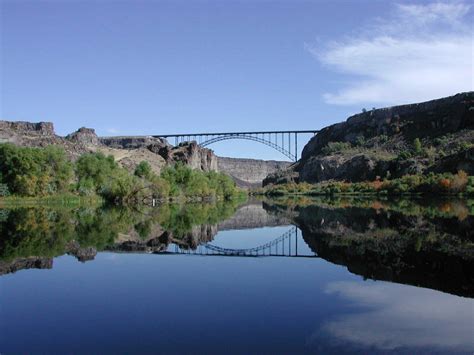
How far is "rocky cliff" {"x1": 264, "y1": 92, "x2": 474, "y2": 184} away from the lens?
322 ft

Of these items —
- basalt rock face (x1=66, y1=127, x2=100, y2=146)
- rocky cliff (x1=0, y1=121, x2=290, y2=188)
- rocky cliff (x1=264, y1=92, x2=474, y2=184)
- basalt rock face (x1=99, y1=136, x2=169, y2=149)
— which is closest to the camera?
rocky cliff (x1=264, y1=92, x2=474, y2=184)

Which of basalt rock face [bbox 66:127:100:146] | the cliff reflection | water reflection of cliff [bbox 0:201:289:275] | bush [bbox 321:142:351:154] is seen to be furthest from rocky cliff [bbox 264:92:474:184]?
water reflection of cliff [bbox 0:201:289:275]

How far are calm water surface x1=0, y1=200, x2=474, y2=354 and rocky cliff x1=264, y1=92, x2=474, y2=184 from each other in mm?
72349

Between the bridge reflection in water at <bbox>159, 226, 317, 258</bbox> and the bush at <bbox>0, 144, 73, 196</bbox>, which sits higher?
the bush at <bbox>0, 144, 73, 196</bbox>

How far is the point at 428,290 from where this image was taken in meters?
10.6

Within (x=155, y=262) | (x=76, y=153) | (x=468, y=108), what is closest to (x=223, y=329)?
(x=155, y=262)

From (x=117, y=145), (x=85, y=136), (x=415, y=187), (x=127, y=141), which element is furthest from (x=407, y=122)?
(x=117, y=145)

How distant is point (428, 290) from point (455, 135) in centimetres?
10963

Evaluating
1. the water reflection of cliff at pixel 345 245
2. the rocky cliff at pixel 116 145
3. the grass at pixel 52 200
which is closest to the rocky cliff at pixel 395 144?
the rocky cliff at pixel 116 145

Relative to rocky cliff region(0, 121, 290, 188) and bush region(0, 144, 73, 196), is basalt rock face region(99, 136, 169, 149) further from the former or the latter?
bush region(0, 144, 73, 196)

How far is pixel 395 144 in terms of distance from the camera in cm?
12788

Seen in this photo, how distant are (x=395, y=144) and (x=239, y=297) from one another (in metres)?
125

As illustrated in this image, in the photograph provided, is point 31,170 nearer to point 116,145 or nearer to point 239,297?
point 239,297

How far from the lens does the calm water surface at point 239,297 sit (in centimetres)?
738
